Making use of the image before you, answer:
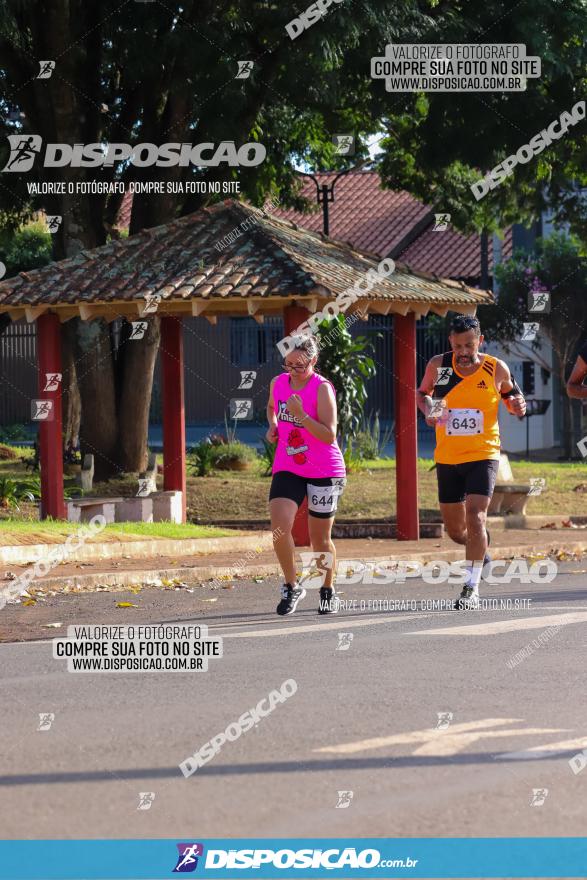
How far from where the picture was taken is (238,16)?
20000mm

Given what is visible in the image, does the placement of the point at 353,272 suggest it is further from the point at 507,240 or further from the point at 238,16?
the point at 507,240

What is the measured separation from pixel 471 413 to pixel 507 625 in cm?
198

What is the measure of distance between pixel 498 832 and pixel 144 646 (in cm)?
450

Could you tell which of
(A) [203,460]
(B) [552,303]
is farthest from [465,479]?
(B) [552,303]

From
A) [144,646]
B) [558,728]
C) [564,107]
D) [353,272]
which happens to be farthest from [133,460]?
[558,728]

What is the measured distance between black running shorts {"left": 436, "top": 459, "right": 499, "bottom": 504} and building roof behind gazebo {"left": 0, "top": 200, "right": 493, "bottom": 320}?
16.5 ft

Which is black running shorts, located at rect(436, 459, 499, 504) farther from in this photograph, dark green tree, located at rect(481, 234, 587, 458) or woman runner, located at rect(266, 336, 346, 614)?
dark green tree, located at rect(481, 234, 587, 458)

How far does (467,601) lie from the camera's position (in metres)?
11.7

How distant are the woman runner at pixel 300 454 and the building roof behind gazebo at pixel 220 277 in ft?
18.0

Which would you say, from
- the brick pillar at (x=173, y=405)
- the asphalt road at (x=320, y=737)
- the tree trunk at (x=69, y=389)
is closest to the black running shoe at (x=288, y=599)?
the asphalt road at (x=320, y=737)

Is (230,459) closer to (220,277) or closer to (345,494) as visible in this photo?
(345,494)

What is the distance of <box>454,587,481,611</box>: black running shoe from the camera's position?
11641 millimetres

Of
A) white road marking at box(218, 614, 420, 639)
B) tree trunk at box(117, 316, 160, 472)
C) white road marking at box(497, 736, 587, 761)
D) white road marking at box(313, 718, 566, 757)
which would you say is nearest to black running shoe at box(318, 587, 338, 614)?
white road marking at box(218, 614, 420, 639)

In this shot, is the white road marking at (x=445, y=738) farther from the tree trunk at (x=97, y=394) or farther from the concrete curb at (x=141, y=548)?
the tree trunk at (x=97, y=394)
